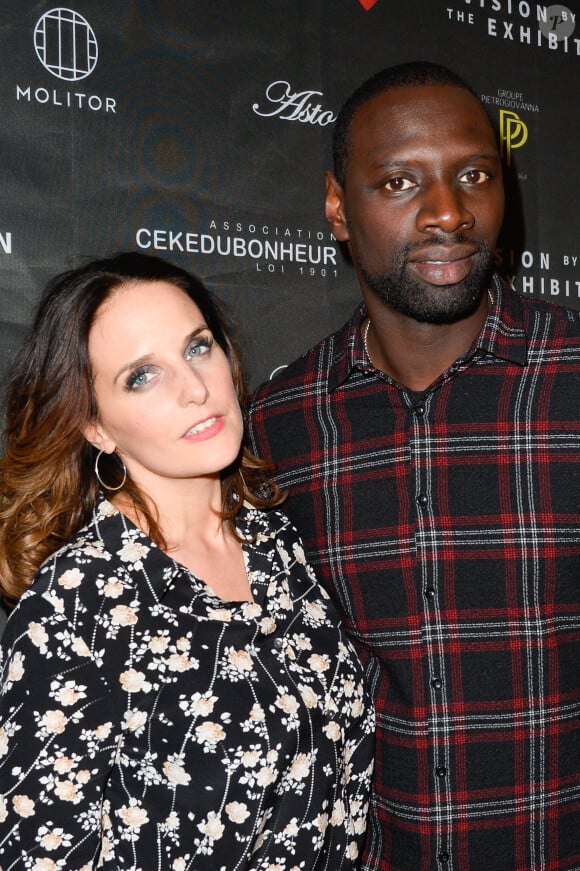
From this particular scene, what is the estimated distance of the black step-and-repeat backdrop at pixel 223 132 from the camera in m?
1.89

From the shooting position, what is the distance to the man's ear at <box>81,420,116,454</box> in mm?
1580

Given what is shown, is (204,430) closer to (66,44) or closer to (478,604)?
(478,604)

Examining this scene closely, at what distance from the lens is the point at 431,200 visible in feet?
5.39

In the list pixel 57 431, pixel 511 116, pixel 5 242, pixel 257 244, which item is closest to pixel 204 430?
pixel 57 431

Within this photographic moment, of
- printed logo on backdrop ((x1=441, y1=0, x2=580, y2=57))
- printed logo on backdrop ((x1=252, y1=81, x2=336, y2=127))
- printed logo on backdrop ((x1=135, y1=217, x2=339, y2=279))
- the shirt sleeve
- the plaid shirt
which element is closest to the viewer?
the shirt sleeve

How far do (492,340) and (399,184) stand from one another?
13.3 inches

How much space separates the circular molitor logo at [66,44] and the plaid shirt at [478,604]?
3.25 feet

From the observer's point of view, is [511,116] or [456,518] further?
[511,116]

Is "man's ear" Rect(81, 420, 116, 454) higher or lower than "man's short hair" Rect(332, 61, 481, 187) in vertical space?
lower

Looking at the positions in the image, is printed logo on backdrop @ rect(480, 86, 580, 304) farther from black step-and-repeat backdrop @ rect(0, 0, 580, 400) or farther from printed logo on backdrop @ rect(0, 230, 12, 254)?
printed logo on backdrop @ rect(0, 230, 12, 254)

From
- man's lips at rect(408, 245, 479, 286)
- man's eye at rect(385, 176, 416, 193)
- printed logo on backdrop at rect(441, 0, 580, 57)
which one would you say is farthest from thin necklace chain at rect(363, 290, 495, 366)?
printed logo on backdrop at rect(441, 0, 580, 57)

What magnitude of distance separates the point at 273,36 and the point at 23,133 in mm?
683

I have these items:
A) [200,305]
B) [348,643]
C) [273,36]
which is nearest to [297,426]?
[200,305]

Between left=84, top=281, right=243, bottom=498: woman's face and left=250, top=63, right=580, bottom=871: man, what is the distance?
354mm
